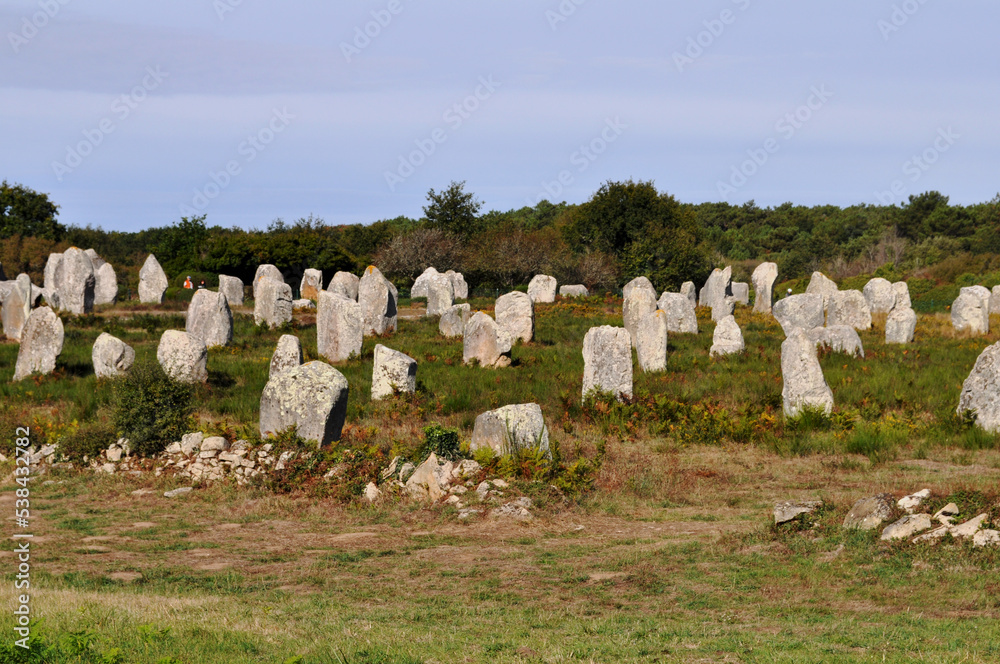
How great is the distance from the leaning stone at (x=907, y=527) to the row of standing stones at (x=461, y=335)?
5.68m

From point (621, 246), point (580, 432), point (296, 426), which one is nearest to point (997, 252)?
point (621, 246)

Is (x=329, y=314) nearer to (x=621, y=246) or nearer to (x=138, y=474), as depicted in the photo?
(x=138, y=474)

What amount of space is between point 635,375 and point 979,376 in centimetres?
784

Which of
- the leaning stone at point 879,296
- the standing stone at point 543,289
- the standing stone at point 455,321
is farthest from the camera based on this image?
the standing stone at point 543,289

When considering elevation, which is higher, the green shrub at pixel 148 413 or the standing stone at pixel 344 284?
Answer: the standing stone at pixel 344 284

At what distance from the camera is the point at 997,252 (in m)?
68.2

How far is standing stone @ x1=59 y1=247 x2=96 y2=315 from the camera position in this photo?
115 ft

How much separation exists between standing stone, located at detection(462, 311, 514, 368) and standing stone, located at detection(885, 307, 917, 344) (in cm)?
1278

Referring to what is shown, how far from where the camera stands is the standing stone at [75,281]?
35.1 meters

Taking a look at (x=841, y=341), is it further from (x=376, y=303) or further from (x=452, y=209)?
(x=452, y=209)

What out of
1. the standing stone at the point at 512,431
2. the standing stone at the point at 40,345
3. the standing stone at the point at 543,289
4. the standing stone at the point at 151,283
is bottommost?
the standing stone at the point at 512,431

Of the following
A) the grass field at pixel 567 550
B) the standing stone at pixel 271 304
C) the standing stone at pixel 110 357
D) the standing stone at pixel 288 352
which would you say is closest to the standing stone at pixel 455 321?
A: the standing stone at pixel 271 304

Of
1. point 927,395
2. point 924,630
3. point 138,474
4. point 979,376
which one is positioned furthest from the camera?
point 927,395

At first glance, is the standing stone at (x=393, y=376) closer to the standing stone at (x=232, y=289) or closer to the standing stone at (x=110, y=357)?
the standing stone at (x=110, y=357)
